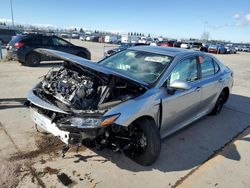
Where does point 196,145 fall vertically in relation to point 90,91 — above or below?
below

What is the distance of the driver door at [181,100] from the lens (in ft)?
12.6

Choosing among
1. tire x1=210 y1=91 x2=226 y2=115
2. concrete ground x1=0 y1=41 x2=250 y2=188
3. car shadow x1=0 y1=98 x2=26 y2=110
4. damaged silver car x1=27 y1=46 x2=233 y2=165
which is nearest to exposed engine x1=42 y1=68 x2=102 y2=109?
damaged silver car x1=27 y1=46 x2=233 y2=165

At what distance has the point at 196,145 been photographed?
438 centimetres

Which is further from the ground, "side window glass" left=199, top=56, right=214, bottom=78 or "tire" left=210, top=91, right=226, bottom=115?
"side window glass" left=199, top=56, right=214, bottom=78

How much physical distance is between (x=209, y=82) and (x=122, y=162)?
2.56 m

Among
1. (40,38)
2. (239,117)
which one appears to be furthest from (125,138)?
(40,38)

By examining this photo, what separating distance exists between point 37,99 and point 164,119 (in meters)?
1.94

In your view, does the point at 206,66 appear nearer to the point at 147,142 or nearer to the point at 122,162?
the point at 147,142

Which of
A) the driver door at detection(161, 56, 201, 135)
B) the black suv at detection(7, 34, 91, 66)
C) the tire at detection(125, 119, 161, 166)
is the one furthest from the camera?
the black suv at detection(7, 34, 91, 66)

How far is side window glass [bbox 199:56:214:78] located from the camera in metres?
4.96

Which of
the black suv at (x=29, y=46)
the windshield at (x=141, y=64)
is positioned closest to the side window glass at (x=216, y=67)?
the windshield at (x=141, y=64)

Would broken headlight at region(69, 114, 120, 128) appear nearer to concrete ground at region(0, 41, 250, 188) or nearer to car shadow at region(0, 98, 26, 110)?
concrete ground at region(0, 41, 250, 188)

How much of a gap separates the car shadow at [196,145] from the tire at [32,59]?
30.5 feet

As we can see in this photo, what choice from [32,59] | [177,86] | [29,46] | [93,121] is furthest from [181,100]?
[29,46]
